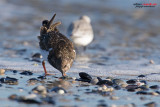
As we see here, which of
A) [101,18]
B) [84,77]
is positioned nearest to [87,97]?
[84,77]

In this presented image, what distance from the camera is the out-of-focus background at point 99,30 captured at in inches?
287

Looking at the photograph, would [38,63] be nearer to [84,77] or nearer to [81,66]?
[81,66]

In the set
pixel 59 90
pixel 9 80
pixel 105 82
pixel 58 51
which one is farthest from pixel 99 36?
pixel 59 90

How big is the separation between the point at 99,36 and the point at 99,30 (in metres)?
0.86

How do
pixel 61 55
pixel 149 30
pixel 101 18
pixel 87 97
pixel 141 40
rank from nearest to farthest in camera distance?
pixel 87 97
pixel 61 55
pixel 141 40
pixel 149 30
pixel 101 18

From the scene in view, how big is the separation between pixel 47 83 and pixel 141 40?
5809 mm

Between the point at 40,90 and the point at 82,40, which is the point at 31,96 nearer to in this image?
the point at 40,90

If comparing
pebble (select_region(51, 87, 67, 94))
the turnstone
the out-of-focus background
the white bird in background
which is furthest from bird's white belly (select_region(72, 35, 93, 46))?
pebble (select_region(51, 87, 67, 94))

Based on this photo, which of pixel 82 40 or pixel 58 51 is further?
pixel 82 40

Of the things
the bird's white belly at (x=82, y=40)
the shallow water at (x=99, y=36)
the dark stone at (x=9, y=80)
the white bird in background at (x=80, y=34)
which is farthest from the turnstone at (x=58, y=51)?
the bird's white belly at (x=82, y=40)

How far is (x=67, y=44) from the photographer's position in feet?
18.6

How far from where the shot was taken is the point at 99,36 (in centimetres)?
1098

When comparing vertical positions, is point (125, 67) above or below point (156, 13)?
below

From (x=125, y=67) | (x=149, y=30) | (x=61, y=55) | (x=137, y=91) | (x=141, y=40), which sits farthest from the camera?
(x=149, y=30)
